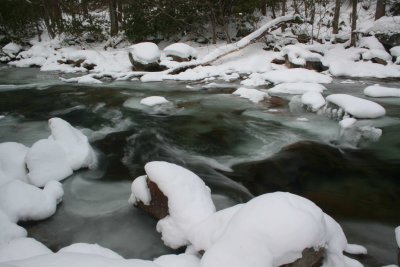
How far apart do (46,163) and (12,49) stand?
1975 centimetres

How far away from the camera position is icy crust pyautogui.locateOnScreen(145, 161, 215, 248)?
3.05 m

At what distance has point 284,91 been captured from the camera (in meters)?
9.30

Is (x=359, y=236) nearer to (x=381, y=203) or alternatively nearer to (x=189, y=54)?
(x=381, y=203)

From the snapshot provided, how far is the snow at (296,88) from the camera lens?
9125mm

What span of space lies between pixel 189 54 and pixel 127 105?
19.4 ft

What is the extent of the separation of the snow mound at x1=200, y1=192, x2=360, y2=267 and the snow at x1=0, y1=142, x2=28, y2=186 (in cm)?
316

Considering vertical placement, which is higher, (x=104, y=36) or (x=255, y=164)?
(x=104, y=36)

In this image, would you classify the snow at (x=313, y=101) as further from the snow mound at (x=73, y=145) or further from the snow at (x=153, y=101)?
the snow mound at (x=73, y=145)

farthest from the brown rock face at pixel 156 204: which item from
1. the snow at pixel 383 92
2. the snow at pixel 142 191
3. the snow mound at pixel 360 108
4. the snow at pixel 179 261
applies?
the snow at pixel 383 92

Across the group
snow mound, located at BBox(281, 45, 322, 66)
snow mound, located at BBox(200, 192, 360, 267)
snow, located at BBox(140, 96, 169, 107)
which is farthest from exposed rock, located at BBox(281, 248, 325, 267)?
snow mound, located at BBox(281, 45, 322, 66)

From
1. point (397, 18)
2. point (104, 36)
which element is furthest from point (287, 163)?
point (104, 36)

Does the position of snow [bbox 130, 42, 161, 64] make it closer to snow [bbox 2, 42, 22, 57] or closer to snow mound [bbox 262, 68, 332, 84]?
snow mound [bbox 262, 68, 332, 84]

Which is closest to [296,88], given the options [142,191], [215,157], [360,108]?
[360,108]

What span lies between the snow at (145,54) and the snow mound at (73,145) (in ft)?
27.3
